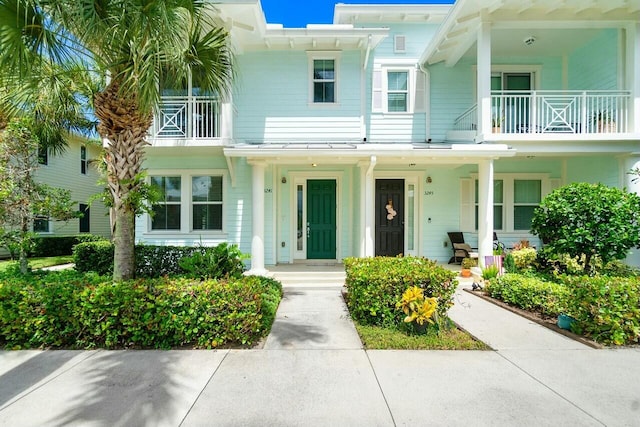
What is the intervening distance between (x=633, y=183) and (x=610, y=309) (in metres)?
6.35

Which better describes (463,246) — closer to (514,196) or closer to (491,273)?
(514,196)

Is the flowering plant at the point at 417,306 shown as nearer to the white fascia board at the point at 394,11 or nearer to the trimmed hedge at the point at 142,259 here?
the trimmed hedge at the point at 142,259

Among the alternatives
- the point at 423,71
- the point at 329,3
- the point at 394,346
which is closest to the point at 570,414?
the point at 394,346

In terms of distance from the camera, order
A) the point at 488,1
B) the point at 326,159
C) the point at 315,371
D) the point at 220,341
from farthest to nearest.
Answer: the point at 326,159 < the point at 488,1 < the point at 220,341 < the point at 315,371

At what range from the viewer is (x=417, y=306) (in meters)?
4.17

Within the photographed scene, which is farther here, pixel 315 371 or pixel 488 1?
pixel 488 1

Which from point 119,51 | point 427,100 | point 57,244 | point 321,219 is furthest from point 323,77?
point 57,244

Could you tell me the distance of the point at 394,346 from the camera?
3.95m

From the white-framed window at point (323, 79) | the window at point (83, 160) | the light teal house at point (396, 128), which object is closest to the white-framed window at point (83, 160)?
the window at point (83, 160)

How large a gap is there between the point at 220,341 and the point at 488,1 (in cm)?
937

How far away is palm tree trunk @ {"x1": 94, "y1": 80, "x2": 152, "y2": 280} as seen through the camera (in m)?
4.78

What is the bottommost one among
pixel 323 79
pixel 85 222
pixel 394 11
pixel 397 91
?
pixel 85 222

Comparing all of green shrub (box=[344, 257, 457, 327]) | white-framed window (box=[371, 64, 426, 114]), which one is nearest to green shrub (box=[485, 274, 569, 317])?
green shrub (box=[344, 257, 457, 327])

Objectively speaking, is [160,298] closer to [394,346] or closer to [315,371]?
[315,371]
